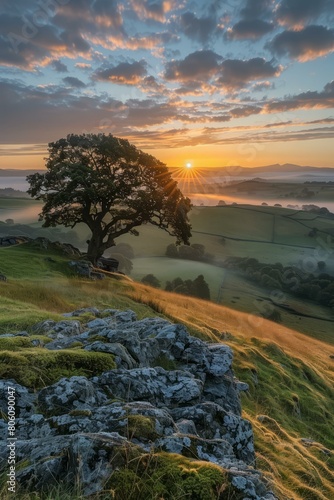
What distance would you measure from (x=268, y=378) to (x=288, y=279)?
124302 mm

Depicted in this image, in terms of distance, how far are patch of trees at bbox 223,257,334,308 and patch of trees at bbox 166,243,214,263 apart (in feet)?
34.4

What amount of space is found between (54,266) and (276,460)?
30794 mm

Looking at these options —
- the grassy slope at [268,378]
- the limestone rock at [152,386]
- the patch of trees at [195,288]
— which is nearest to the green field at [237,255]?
the patch of trees at [195,288]

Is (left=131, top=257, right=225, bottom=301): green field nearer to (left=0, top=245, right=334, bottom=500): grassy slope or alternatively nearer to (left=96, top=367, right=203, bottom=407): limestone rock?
(left=0, top=245, right=334, bottom=500): grassy slope

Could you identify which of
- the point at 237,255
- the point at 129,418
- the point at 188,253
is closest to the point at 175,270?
the point at 188,253

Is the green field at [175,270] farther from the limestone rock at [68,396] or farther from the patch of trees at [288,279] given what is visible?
the limestone rock at [68,396]

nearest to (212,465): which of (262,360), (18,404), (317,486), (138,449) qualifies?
(138,449)

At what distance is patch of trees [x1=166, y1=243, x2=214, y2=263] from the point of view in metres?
155

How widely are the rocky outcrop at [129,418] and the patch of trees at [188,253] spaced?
470 feet

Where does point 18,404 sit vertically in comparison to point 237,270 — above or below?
above

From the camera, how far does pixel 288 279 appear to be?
135 m

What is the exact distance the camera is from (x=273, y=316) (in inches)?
3647

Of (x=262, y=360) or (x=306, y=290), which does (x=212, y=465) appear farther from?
(x=306, y=290)

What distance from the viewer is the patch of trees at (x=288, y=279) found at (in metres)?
125
